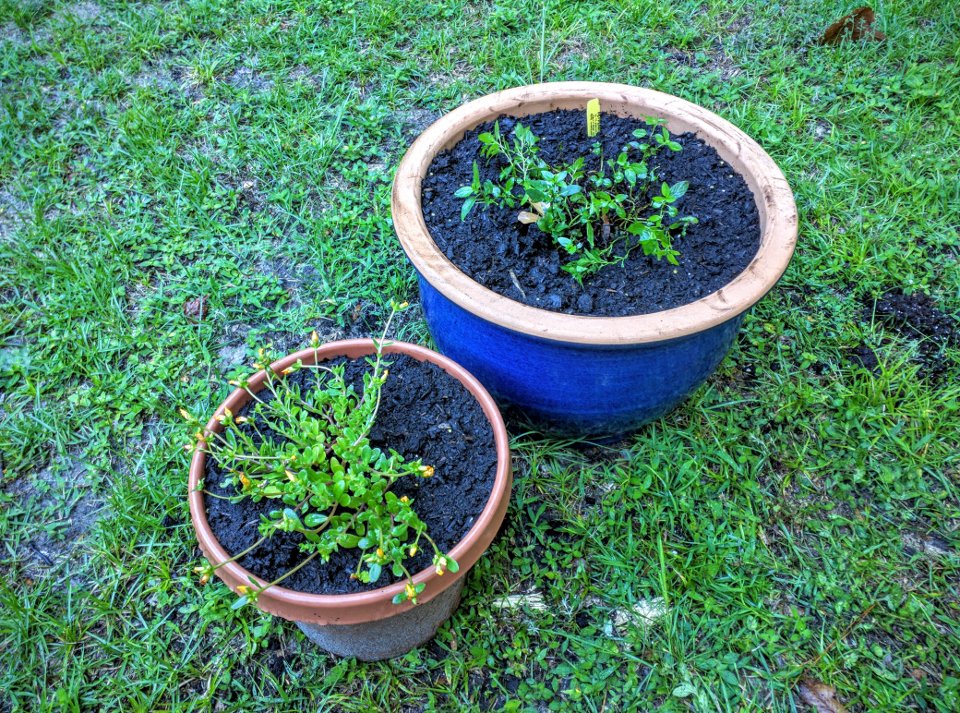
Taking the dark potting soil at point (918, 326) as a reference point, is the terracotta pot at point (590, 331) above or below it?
above

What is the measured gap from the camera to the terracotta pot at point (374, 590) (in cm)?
138

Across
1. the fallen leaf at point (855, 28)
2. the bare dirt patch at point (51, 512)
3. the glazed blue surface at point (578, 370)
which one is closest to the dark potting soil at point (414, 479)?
the glazed blue surface at point (578, 370)

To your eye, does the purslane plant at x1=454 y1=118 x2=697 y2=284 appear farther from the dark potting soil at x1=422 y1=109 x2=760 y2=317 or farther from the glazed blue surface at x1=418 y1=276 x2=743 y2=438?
the glazed blue surface at x1=418 y1=276 x2=743 y2=438

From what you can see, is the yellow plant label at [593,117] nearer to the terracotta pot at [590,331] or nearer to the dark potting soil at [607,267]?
the dark potting soil at [607,267]

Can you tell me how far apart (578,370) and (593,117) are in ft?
2.84

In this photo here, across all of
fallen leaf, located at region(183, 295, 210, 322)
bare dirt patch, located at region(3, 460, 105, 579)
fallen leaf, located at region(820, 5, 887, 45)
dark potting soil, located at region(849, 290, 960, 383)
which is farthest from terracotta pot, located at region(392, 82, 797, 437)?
fallen leaf, located at region(820, 5, 887, 45)

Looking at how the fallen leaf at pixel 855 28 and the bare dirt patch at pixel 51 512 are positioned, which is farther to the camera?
the fallen leaf at pixel 855 28

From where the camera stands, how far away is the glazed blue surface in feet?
5.54

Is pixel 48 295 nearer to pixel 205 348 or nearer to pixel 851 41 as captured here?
pixel 205 348

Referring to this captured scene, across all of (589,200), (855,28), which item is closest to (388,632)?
(589,200)

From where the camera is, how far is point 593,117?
210 cm

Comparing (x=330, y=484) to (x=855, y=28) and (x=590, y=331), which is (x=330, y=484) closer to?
(x=590, y=331)

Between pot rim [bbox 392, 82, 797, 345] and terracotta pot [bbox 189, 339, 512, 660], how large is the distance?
0.21 m

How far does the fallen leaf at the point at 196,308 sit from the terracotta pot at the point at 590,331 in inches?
36.0
